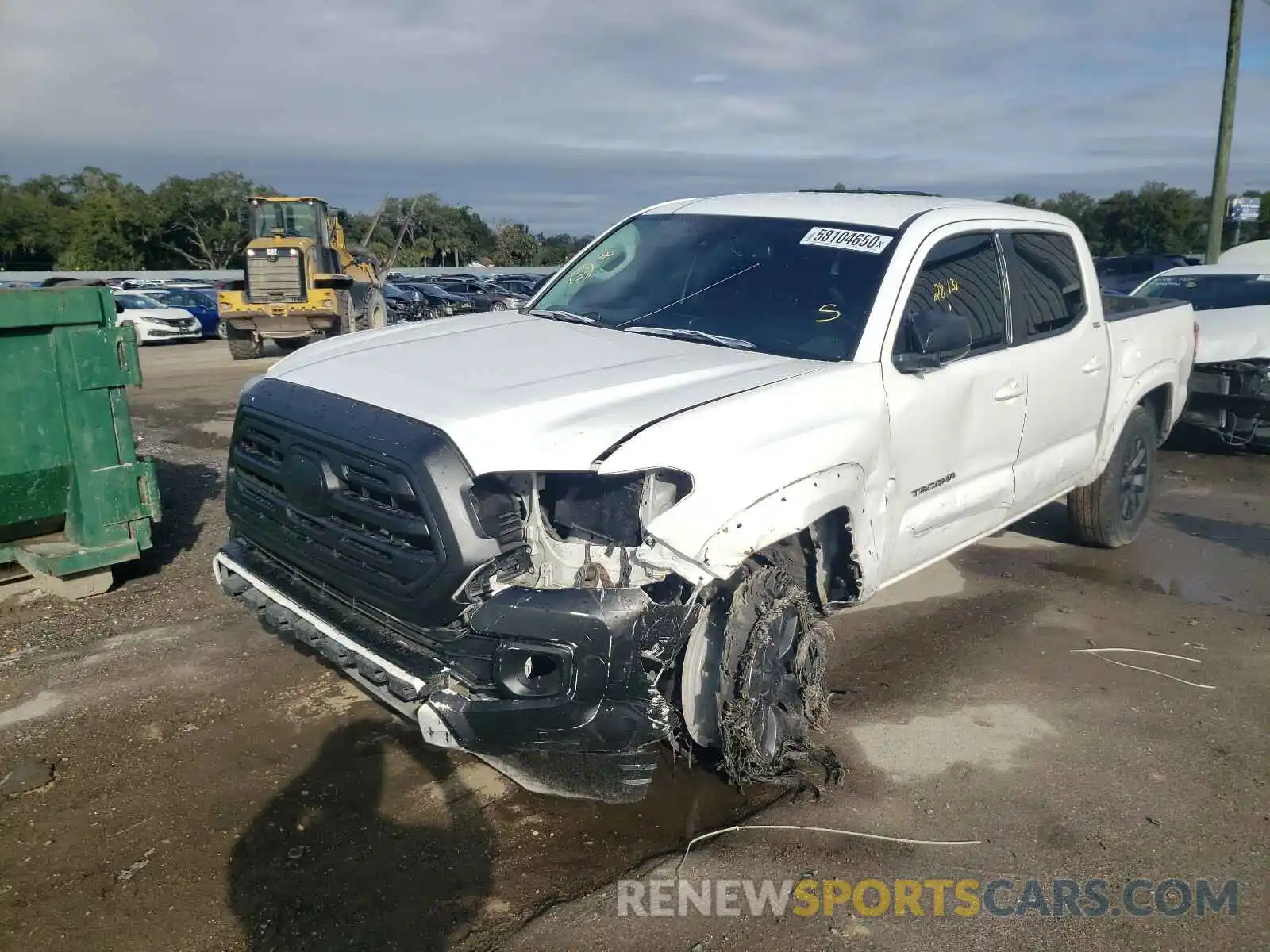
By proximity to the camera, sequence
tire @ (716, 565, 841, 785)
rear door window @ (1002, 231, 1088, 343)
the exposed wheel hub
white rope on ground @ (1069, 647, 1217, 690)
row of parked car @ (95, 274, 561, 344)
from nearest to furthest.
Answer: tire @ (716, 565, 841, 785), white rope on ground @ (1069, 647, 1217, 690), rear door window @ (1002, 231, 1088, 343), the exposed wheel hub, row of parked car @ (95, 274, 561, 344)

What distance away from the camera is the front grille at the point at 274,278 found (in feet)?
61.3

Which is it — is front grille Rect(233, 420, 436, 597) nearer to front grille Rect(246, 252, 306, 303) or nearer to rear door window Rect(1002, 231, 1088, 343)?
rear door window Rect(1002, 231, 1088, 343)

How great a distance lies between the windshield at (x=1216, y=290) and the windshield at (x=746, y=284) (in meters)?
6.79

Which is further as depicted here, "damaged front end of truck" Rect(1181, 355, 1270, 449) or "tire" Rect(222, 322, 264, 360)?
"tire" Rect(222, 322, 264, 360)

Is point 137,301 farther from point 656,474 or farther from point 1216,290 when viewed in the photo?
point 656,474

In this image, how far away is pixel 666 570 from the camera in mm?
2955

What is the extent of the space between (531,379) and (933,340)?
1.53 metres

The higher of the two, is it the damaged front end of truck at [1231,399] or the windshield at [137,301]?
the windshield at [137,301]

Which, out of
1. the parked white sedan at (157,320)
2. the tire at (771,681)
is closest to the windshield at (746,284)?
the tire at (771,681)

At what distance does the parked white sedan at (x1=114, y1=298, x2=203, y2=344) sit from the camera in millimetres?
24281

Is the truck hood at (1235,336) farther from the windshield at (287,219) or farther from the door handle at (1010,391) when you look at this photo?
the windshield at (287,219)

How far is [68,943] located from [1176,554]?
Result: 6327 mm

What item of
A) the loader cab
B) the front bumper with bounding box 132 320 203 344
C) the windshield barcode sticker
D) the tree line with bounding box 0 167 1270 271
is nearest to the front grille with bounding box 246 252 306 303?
the loader cab

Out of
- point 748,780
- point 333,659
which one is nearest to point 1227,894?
point 748,780
